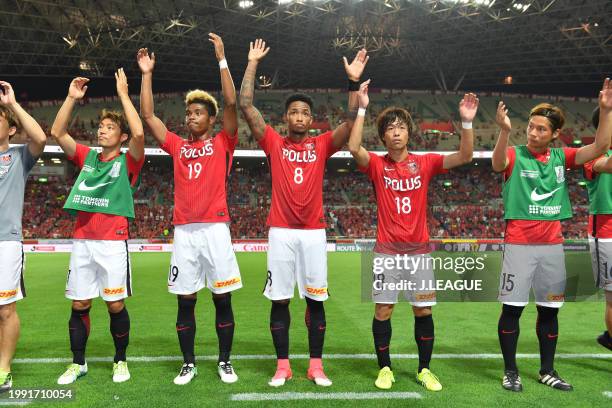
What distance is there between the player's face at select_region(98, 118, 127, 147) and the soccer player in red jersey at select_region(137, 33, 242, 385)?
396mm

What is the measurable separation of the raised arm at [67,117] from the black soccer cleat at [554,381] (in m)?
5.48

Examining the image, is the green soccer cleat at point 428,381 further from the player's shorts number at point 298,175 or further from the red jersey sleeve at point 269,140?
the red jersey sleeve at point 269,140

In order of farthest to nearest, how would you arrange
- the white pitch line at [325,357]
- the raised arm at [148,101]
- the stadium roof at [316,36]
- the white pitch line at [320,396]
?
the stadium roof at [316,36] → the white pitch line at [325,357] → the raised arm at [148,101] → the white pitch line at [320,396]

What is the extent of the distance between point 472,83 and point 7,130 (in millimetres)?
50984

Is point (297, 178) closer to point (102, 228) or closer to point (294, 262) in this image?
point (294, 262)

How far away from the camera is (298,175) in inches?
181

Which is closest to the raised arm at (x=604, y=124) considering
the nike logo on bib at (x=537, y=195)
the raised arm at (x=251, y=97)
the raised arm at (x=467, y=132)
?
the nike logo on bib at (x=537, y=195)

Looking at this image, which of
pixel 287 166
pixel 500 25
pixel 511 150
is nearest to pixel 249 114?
pixel 287 166

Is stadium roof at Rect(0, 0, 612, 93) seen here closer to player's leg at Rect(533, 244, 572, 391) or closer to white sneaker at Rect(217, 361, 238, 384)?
white sneaker at Rect(217, 361, 238, 384)

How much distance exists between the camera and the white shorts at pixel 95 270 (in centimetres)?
446

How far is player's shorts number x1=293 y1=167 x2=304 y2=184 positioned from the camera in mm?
4574

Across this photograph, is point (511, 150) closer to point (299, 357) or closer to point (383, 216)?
point (383, 216)

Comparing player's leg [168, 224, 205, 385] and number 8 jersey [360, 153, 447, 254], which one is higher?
number 8 jersey [360, 153, 447, 254]

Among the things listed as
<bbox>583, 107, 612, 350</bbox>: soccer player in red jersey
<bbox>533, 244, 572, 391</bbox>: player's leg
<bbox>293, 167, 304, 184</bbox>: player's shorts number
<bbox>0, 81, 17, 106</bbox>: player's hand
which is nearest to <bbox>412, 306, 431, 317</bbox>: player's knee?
<bbox>533, 244, 572, 391</bbox>: player's leg
